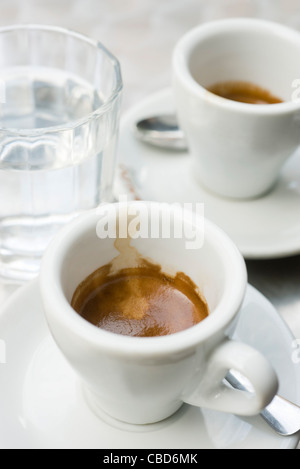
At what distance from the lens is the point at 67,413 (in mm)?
793

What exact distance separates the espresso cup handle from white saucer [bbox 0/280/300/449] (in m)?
0.05

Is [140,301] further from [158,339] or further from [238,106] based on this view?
[238,106]

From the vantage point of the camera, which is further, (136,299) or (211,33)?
(211,33)

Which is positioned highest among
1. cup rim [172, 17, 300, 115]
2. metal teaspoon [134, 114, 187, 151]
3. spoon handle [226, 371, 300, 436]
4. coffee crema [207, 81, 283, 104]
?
cup rim [172, 17, 300, 115]

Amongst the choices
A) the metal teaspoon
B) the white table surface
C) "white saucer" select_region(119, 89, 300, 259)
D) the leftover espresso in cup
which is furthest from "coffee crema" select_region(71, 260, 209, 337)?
the white table surface

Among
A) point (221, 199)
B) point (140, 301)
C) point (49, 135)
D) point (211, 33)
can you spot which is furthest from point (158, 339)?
point (211, 33)

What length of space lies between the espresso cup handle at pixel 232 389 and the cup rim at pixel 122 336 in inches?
1.2

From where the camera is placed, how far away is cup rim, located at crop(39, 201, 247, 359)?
67 cm

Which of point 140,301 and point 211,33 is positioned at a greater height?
point 211,33

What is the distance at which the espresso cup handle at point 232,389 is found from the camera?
0.69 meters

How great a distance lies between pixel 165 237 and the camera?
2.71ft

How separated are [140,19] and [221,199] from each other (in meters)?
0.53

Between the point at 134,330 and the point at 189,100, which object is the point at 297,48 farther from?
the point at 134,330

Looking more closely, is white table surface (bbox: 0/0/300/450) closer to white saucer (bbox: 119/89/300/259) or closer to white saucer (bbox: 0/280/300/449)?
white saucer (bbox: 119/89/300/259)
